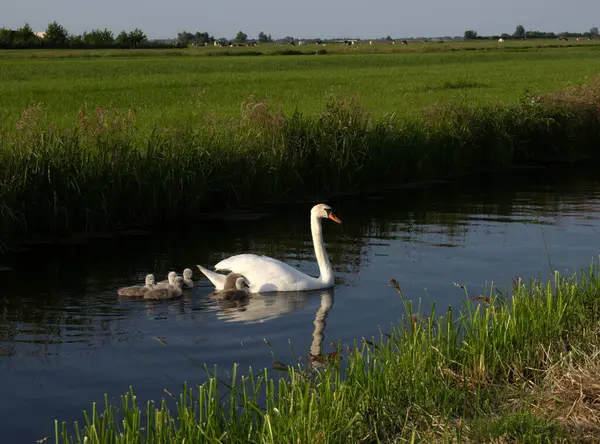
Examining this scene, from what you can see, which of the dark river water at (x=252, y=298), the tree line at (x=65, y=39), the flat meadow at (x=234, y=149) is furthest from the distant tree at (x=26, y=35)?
the dark river water at (x=252, y=298)

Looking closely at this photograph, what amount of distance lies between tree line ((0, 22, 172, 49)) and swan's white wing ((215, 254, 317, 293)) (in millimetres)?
→ 108404

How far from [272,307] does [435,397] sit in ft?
19.2

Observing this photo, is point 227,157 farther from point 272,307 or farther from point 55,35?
point 55,35

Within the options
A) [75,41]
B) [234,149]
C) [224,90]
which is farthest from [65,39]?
[234,149]

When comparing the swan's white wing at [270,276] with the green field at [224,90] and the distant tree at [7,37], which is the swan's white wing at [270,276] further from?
the distant tree at [7,37]

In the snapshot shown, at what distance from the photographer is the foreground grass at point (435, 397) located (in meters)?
6.55

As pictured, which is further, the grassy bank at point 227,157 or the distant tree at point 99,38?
the distant tree at point 99,38

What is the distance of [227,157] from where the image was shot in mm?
20062

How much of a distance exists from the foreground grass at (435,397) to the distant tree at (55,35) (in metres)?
122

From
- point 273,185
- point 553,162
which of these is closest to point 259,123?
point 273,185

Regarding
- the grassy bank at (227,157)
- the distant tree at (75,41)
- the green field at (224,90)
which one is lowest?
the grassy bank at (227,157)

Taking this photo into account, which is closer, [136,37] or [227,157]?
[227,157]

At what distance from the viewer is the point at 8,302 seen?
1322 cm

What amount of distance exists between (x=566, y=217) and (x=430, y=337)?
40.7ft
